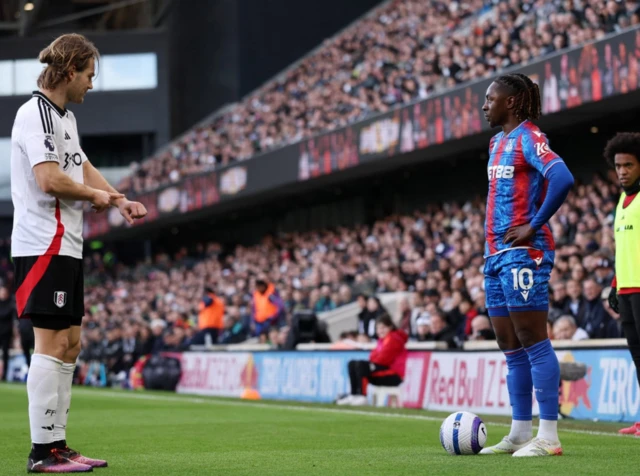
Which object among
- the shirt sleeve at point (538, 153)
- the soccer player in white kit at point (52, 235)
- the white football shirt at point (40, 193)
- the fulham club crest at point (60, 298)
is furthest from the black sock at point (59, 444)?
the shirt sleeve at point (538, 153)

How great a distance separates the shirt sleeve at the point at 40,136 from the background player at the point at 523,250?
8.04ft

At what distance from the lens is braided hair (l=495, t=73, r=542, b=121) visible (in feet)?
20.7

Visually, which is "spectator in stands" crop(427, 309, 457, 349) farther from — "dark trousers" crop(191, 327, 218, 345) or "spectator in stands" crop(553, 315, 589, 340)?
"dark trousers" crop(191, 327, 218, 345)

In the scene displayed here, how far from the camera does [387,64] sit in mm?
25906

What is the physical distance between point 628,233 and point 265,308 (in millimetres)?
13070

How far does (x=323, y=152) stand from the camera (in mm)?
24672

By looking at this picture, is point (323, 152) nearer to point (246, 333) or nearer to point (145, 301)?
point (246, 333)

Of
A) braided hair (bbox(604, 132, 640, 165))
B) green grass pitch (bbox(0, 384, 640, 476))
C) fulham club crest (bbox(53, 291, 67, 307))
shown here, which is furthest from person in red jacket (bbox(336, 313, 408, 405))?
fulham club crest (bbox(53, 291, 67, 307))

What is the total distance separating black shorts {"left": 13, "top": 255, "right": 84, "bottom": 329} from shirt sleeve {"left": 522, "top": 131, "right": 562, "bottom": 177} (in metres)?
2.53

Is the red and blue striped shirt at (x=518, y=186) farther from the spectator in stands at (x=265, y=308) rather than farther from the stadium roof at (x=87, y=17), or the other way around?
the stadium roof at (x=87, y=17)

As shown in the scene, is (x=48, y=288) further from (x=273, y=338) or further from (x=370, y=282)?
(x=370, y=282)

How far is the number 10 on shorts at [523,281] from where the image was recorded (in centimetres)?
604

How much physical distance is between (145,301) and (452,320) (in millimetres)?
17886

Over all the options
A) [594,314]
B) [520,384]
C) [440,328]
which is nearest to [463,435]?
[520,384]
